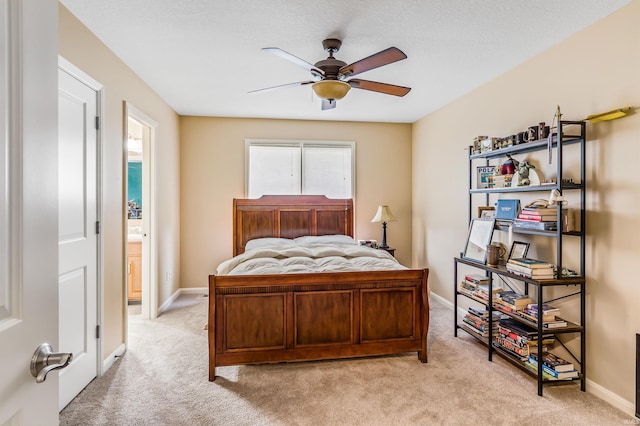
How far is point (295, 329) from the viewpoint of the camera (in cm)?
266

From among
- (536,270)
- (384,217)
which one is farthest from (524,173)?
(384,217)

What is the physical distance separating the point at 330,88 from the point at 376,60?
0.37 m

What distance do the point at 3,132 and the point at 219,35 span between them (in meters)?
2.21

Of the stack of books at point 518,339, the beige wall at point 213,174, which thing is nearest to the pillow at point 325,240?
the beige wall at point 213,174

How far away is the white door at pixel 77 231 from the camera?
7.06 ft

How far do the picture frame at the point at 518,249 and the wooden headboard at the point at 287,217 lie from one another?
2.31 metres

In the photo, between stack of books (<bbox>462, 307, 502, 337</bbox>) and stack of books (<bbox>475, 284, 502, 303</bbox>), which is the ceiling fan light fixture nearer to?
stack of books (<bbox>475, 284, 502, 303</bbox>)

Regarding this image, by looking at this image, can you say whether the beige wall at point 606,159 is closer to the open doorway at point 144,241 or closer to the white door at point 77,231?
the white door at point 77,231

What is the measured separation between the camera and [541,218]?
2.47m

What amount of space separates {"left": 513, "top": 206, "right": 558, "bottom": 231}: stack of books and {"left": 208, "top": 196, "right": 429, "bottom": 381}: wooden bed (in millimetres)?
847

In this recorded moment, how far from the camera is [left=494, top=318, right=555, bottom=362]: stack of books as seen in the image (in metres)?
2.54

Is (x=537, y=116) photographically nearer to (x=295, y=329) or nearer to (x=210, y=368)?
(x=295, y=329)

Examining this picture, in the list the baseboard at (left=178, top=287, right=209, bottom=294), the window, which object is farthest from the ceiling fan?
the baseboard at (left=178, top=287, right=209, bottom=294)

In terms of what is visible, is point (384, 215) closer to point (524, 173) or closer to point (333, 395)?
point (524, 173)
